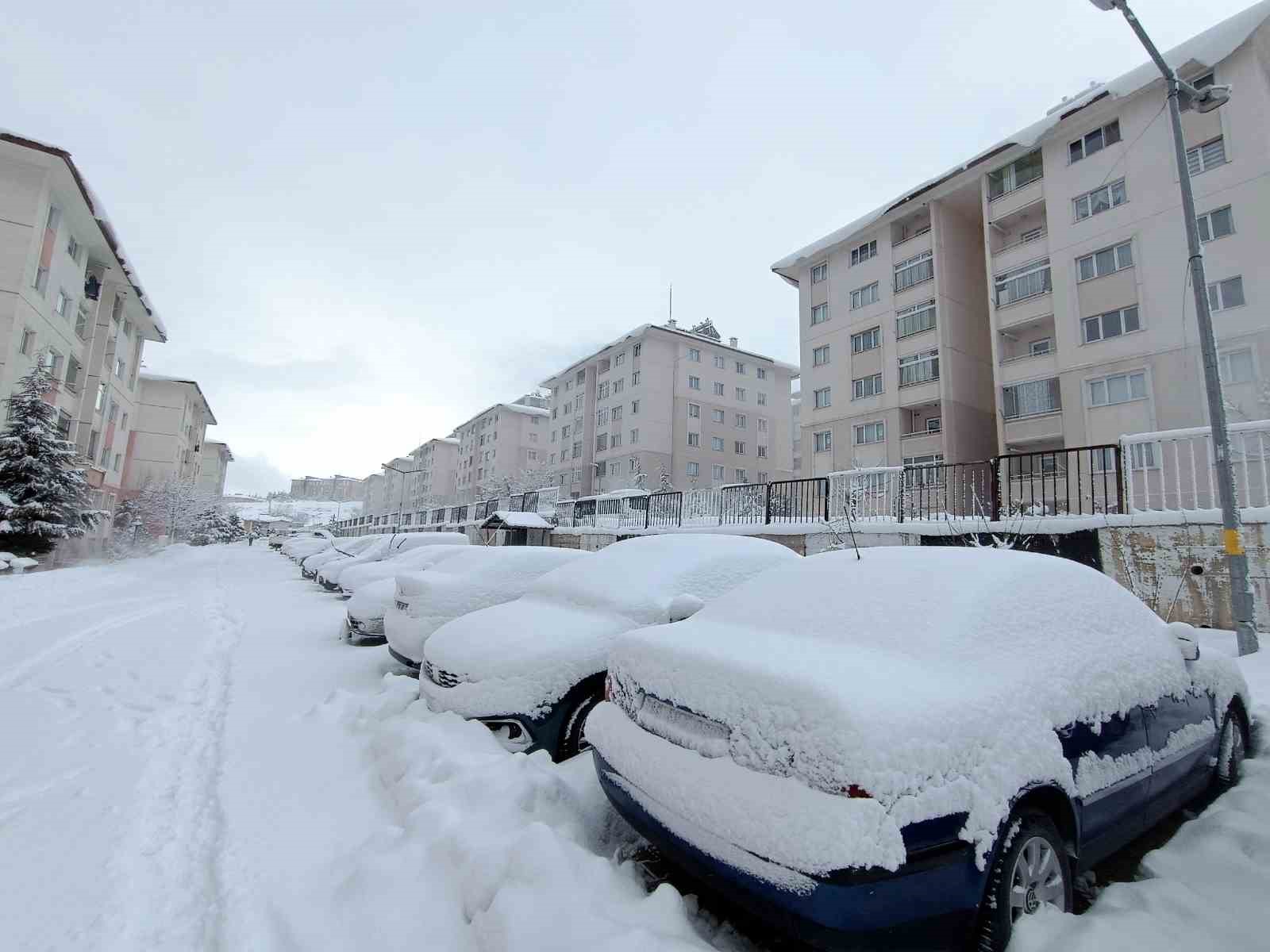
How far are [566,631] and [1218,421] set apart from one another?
6975 millimetres

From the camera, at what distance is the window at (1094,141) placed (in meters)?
19.9

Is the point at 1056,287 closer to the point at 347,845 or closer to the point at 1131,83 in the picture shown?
the point at 1131,83

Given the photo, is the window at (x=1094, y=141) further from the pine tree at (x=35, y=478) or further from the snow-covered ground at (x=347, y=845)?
the pine tree at (x=35, y=478)

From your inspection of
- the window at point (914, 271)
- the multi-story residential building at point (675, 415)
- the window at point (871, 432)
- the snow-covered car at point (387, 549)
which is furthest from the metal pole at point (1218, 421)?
the multi-story residential building at point (675, 415)

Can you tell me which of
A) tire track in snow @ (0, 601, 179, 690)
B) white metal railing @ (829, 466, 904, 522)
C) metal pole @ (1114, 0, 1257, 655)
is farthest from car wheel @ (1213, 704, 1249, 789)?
tire track in snow @ (0, 601, 179, 690)

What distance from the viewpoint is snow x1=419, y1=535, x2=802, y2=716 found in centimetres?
373

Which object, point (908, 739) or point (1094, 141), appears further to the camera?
point (1094, 141)

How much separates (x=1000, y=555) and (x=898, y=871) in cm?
167

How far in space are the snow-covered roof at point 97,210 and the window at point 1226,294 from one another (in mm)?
36980

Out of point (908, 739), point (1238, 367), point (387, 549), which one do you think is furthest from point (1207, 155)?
point (387, 549)

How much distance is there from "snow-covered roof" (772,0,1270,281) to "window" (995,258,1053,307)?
4.42 m

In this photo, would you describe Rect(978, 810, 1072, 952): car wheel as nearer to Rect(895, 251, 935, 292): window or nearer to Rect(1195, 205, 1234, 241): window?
Rect(1195, 205, 1234, 241): window

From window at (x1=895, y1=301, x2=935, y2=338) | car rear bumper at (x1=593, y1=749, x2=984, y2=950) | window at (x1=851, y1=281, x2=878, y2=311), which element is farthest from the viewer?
window at (x1=851, y1=281, x2=878, y2=311)

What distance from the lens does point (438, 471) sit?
261 ft
